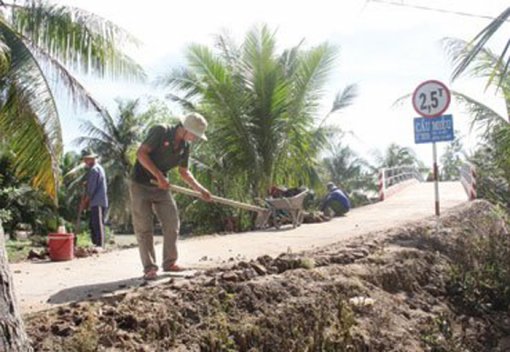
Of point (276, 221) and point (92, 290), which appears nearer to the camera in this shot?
point (92, 290)

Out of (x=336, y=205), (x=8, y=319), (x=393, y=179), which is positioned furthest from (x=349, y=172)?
(x=8, y=319)

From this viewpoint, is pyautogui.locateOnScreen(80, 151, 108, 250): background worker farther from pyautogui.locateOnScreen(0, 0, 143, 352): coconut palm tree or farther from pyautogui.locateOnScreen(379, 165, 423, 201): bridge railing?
pyautogui.locateOnScreen(379, 165, 423, 201): bridge railing

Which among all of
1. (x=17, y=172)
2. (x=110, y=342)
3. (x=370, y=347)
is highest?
(x=17, y=172)

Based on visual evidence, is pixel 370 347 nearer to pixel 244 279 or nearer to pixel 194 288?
pixel 244 279

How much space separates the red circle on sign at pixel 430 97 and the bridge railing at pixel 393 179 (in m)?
10.9

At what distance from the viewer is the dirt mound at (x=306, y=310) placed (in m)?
4.50

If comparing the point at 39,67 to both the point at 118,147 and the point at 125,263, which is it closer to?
the point at 125,263

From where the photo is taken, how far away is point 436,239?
32.0ft

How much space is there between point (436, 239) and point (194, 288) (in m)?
5.71

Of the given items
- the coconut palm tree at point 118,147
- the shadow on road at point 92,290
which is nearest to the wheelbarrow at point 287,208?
the shadow on road at point 92,290

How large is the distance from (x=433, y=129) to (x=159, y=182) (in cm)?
635

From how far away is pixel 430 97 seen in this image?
10.3 metres

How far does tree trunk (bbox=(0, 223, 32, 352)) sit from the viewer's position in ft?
10.6

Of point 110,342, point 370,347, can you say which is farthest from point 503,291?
point 110,342
